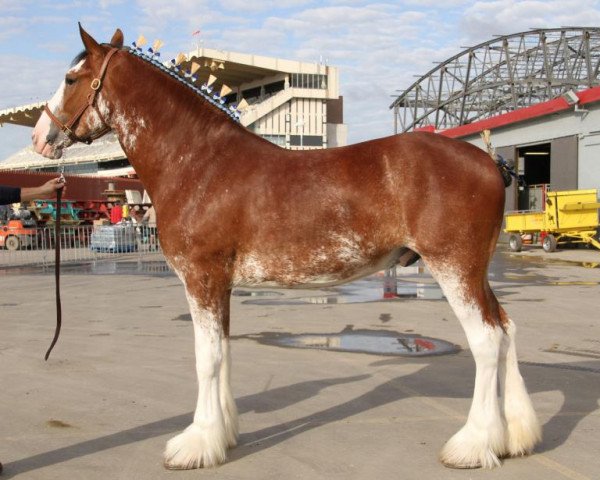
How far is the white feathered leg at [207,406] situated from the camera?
4.09 metres

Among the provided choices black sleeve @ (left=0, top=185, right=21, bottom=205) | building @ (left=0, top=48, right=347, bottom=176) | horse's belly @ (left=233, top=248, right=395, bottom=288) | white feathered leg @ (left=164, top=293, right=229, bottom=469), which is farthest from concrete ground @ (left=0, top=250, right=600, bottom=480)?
building @ (left=0, top=48, right=347, bottom=176)

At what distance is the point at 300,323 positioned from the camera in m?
8.97

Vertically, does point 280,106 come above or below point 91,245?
above

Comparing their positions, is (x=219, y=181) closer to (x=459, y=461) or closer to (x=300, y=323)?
(x=459, y=461)

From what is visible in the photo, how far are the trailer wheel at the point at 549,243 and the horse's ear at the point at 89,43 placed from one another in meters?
19.4

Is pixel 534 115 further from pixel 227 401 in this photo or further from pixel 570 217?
pixel 227 401

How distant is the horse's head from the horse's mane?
0.19m

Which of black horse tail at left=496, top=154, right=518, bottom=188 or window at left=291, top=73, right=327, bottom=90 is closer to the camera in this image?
black horse tail at left=496, top=154, right=518, bottom=188

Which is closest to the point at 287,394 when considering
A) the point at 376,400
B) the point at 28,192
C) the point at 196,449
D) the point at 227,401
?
the point at 376,400

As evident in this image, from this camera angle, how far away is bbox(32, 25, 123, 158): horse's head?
14.8 ft

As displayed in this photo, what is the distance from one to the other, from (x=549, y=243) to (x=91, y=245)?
16542 mm

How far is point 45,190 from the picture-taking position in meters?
4.85

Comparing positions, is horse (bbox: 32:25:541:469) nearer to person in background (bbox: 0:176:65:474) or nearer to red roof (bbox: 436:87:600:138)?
person in background (bbox: 0:176:65:474)

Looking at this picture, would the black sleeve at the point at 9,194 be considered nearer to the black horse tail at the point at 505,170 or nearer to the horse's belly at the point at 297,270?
the horse's belly at the point at 297,270
